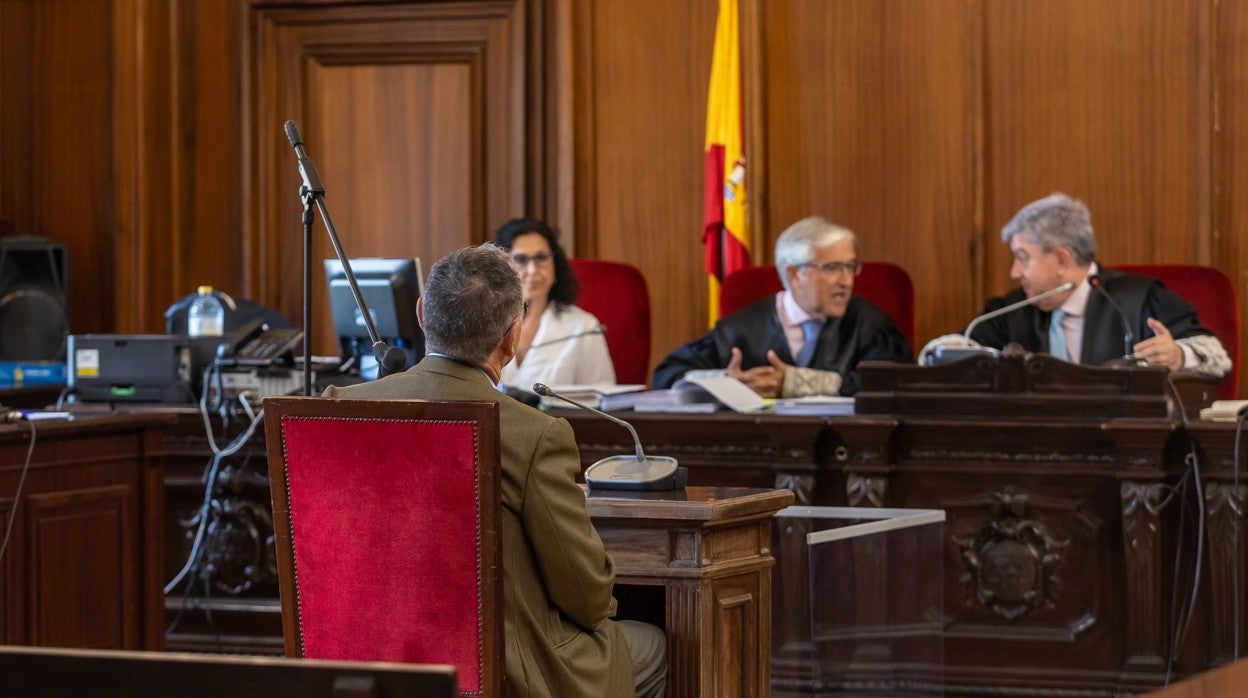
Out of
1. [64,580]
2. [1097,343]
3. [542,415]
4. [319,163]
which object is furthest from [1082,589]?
[319,163]

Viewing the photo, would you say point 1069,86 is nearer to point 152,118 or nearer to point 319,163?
point 319,163

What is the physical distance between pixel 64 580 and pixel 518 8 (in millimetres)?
3138

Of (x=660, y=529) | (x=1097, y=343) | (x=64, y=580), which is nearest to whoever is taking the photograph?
(x=660, y=529)

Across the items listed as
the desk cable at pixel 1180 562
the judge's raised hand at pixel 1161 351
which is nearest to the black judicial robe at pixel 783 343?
the judge's raised hand at pixel 1161 351

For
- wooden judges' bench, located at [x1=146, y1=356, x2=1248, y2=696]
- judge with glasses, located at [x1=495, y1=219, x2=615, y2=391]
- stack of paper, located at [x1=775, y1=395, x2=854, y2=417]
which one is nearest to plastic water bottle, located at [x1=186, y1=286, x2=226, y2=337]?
judge with glasses, located at [x1=495, y1=219, x2=615, y2=391]

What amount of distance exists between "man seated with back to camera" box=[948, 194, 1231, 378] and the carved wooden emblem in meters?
0.90

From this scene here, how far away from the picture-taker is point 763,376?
432 centimetres

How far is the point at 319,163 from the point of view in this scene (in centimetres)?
589

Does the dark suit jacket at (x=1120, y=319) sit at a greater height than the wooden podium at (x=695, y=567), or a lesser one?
greater

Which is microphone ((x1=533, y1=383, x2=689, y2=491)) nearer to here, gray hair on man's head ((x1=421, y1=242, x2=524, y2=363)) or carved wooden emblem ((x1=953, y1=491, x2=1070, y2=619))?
gray hair on man's head ((x1=421, y1=242, x2=524, y2=363))

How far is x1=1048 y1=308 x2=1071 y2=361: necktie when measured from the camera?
14.6 ft

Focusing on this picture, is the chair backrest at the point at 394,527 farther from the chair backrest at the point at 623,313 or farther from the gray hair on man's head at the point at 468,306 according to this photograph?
the chair backrest at the point at 623,313

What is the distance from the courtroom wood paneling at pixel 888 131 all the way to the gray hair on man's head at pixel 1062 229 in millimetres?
836

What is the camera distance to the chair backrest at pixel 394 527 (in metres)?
2.02
